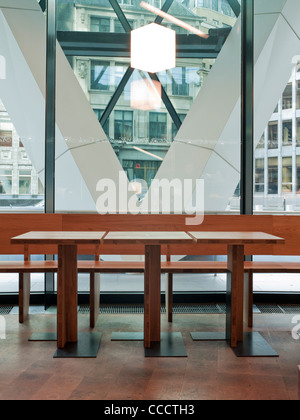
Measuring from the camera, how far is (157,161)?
424 centimetres

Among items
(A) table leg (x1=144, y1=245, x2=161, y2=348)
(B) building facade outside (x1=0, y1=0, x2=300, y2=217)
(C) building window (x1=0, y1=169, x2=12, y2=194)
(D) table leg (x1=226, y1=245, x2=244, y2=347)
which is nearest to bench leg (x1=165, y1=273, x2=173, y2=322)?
(A) table leg (x1=144, y1=245, x2=161, y2=348)

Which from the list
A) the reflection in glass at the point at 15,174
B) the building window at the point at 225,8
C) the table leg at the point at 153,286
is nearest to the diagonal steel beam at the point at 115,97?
the reflection in glass at the point at 15,174

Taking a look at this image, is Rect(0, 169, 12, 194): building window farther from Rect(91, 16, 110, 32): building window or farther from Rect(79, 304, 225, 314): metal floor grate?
Rect(91, 16, 110, 32): building window

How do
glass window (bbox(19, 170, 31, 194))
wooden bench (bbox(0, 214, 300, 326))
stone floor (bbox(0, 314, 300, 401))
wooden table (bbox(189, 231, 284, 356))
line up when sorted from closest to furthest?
stone floor (bbox(0, 314, 300, 401)) < wooden table (bbox(189, 231, 284, 356)) < wooden bench (bbox(0, 214, 300, 326)) < glass window (bbox(19, 170, 31, 194))

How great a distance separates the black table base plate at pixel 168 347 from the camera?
9.36ft

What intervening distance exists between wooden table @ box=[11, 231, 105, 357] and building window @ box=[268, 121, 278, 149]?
213 cm

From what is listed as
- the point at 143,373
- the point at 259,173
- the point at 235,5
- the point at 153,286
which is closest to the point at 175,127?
the point at 259,173

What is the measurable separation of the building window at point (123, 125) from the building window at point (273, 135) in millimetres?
1387

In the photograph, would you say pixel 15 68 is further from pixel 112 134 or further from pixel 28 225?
pixel 28 225

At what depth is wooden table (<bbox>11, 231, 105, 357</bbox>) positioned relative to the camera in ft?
9.19

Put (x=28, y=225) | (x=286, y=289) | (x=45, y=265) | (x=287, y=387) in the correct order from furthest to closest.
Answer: (x=286, y=289) < (x=28, y=225) < (x=45, y=265) < (x=287, y=387)

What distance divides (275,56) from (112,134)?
5.96ft

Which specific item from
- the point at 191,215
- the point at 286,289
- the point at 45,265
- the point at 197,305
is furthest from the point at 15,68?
the point at 286,289

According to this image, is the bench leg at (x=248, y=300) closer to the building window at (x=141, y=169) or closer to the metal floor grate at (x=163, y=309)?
the metal floor grate at (x=163, y=309)
